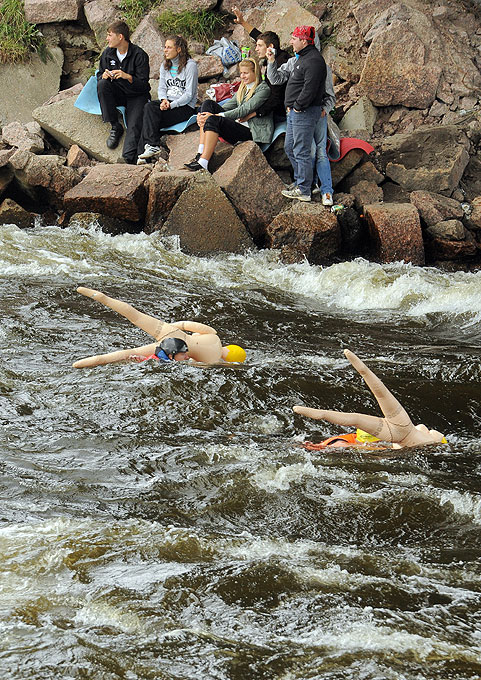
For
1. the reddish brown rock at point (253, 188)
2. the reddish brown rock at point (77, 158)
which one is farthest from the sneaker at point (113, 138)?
the reddish brown rock at point (253, 188)

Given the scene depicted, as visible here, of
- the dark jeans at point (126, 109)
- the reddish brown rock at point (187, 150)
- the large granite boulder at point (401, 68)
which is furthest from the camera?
the large granite boulder at point (401, 68)

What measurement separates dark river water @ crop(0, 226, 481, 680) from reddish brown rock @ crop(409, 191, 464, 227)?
2976mm

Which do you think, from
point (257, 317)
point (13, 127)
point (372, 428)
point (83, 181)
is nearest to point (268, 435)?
point (372, 428)

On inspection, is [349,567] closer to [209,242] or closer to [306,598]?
[306,598]

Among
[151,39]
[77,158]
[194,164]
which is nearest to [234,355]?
[194,164]

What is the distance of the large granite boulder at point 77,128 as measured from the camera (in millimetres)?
11453

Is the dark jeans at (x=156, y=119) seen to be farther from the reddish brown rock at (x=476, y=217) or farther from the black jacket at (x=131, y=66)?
the reddish brown rock at (x=476, y=217)

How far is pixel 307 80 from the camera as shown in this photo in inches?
371

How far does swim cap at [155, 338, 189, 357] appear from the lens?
5570mm

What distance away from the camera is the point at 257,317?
7391 mm

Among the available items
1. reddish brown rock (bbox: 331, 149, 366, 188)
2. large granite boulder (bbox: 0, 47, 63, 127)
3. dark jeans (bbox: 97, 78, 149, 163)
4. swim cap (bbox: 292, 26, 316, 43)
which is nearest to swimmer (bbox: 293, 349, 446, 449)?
swim cap (bbox: 292, 26, 316, 43)

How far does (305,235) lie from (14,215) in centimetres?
366

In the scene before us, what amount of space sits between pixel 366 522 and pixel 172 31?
37.4ft

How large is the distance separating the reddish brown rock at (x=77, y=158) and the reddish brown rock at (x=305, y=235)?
3.11m
